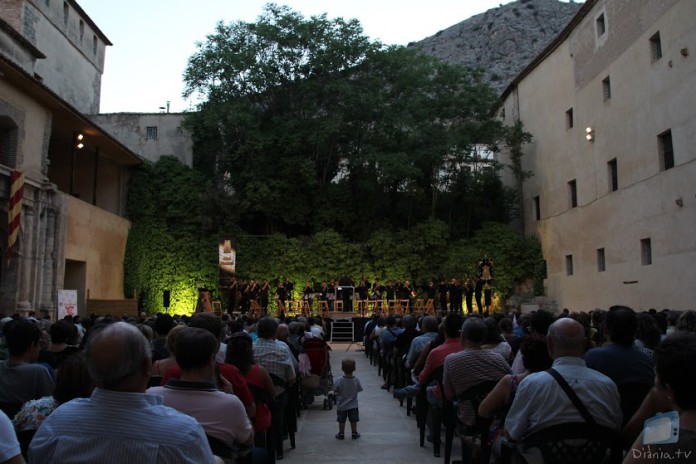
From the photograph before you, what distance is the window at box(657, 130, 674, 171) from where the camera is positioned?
19.1 m

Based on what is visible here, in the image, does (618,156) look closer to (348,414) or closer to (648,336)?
(348,414)

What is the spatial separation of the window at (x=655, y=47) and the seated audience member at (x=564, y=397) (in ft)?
63.2

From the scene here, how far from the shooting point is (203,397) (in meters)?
3.22

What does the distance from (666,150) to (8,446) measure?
68.8 feet

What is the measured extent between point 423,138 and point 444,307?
9388 millimetres

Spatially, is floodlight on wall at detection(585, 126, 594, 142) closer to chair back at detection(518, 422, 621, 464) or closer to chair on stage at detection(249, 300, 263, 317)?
chair on stage at detection(249, 300, 263, 317)

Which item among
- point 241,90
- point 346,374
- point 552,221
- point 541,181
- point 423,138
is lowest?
point 346,374

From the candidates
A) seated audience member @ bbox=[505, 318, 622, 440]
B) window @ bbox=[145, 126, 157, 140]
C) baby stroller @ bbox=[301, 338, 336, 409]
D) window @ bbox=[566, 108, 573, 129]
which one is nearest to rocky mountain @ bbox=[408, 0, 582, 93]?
window @ bbox=[566, 108, 573, 129]

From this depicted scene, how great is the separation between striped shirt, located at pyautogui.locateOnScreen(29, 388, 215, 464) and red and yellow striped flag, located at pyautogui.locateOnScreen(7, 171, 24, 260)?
17594mm

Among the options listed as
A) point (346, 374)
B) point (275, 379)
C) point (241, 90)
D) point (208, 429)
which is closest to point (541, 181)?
point (241, 90)

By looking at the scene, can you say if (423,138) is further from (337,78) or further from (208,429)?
(208,429)

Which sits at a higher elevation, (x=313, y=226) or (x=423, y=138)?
(x=423, y=138)

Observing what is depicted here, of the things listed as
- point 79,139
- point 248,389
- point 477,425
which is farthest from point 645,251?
point 79,139

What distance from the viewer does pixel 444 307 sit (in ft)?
83.1
